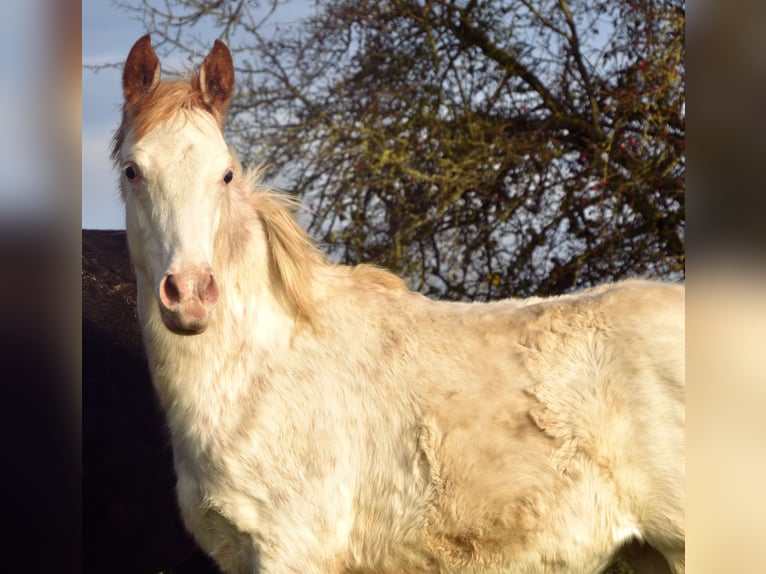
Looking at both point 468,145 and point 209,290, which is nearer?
point 209,290

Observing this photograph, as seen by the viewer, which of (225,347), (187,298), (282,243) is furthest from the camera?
(282,243)

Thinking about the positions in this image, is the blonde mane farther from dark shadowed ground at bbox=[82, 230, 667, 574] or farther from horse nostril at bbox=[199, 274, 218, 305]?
dark shadowed ground at bbox=[82, 230, 667, 574]

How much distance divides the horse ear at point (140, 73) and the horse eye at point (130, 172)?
0.26 m

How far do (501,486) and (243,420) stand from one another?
0.90 meters

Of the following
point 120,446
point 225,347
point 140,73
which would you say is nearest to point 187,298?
point 225,347

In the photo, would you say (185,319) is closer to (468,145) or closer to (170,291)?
(170,291)

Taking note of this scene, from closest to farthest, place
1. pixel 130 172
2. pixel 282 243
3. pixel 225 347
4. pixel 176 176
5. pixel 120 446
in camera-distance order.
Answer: pixel 176 176 < pixel 130 172 < pixel 225 347 < pixel 282 243 < pixel 120 446

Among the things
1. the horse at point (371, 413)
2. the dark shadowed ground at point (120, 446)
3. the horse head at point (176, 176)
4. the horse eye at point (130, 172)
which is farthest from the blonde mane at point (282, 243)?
the dark shadowed ground at point (120, 446)

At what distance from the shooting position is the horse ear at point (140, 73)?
2.58 meters

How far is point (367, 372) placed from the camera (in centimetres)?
268

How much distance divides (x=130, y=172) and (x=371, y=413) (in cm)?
116

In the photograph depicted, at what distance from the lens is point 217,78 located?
2.64 metres
